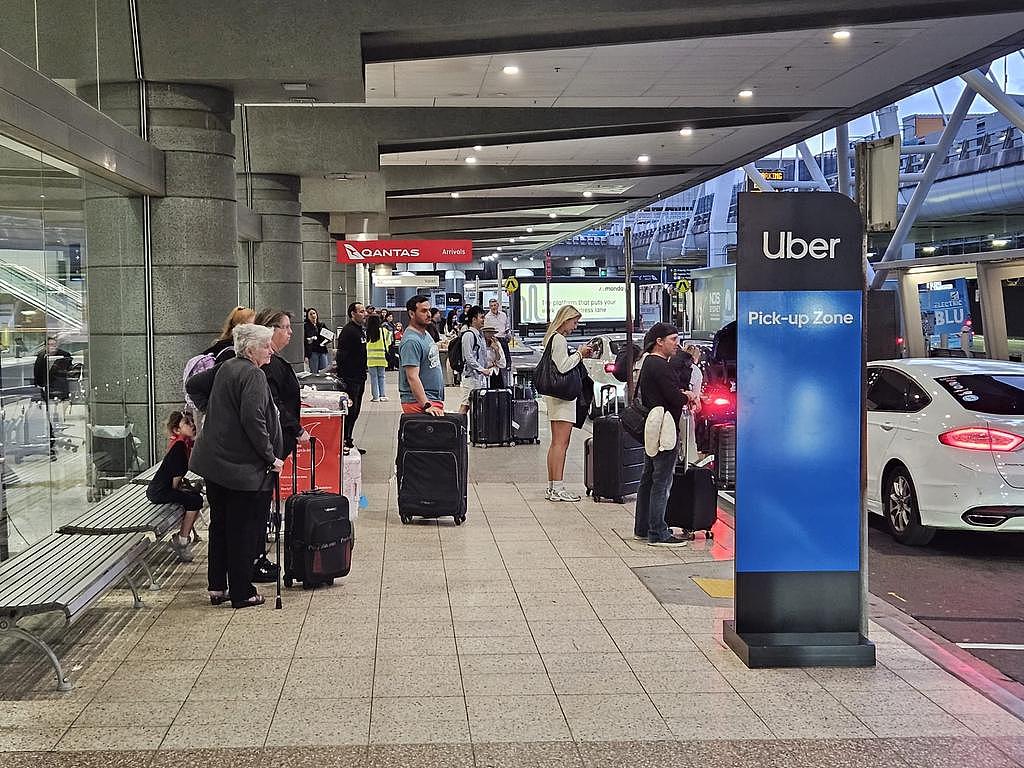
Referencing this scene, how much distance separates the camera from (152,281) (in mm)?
11758

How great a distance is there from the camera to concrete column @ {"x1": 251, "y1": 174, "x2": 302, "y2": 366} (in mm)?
A: 20781

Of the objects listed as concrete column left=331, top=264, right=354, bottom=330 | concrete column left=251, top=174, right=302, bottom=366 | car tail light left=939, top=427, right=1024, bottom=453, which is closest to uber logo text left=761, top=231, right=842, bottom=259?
car tail light left=939, top=427, right=1024, bottom=453

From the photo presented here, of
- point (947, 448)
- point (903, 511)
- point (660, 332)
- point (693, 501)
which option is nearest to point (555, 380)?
point (660, 332)

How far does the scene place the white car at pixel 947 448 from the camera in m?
9.60

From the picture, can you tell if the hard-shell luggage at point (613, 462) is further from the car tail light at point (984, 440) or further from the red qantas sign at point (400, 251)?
the red qantas sign at point (400, 251)

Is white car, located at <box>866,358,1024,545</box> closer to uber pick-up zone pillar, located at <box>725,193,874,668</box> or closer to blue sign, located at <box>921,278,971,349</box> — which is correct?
uber pick-up zone pillar, located at <box>725,193,874,668</box>

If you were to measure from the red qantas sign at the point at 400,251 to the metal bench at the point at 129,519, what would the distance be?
26.0 m

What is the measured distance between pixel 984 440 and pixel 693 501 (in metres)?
2.39

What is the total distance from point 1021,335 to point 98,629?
55.2 feet

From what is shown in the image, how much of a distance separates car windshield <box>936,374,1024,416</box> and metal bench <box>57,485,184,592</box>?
649cm

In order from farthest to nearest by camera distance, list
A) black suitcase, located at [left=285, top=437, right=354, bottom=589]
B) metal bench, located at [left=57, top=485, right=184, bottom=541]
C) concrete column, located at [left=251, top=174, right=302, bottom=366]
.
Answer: concrete column, located at [left=251, top=174, right=302, bottom=366], black suitcase, located at [left=285, top=437, right=354, bottom=589], metal bench, located at [left=57, top=485, right=184, bottom=541]

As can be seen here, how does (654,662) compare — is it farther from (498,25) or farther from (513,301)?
(513,301)

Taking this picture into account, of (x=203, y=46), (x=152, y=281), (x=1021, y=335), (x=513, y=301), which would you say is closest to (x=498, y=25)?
(x=203, y=46)

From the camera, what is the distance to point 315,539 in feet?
26.6
